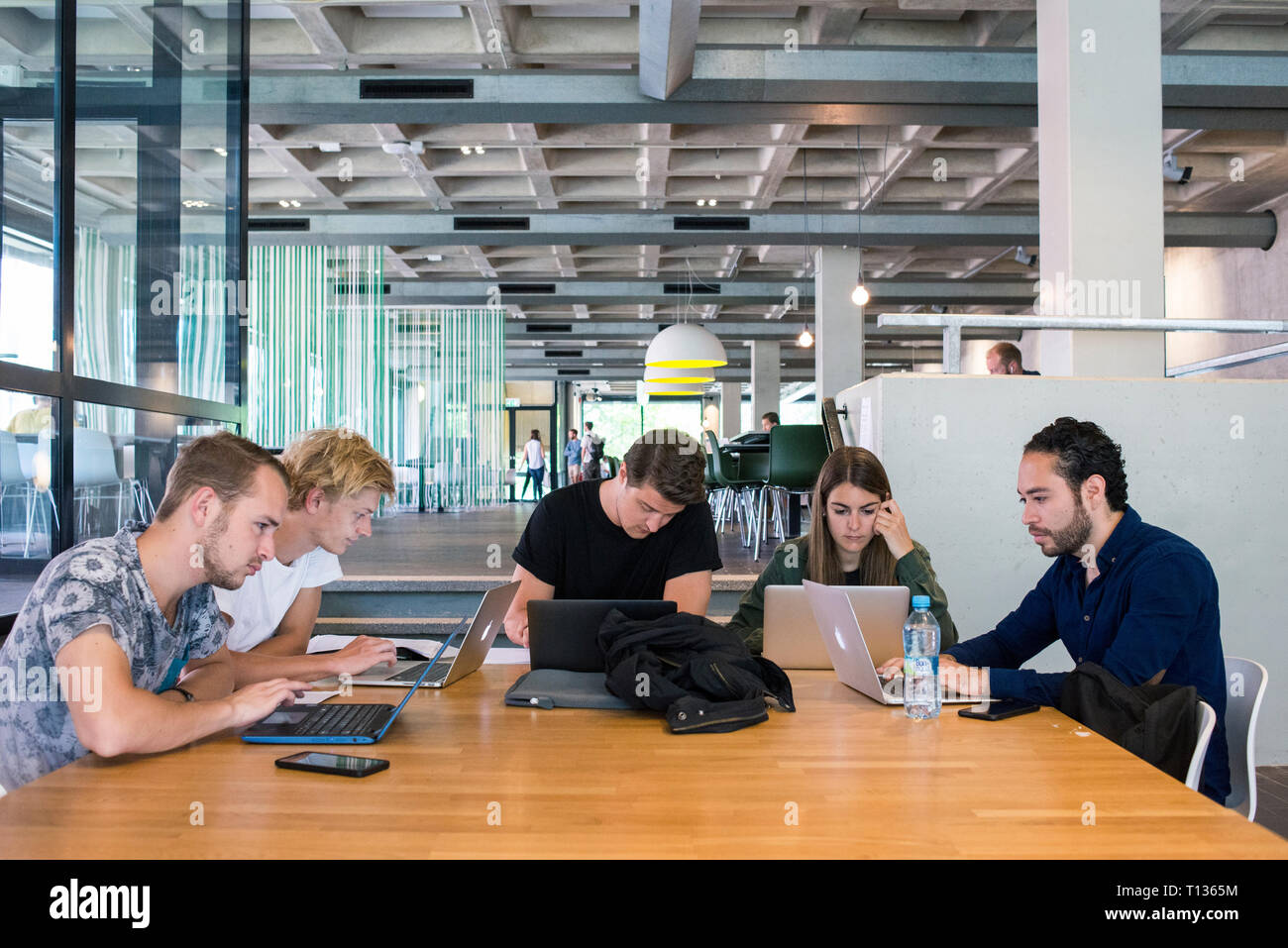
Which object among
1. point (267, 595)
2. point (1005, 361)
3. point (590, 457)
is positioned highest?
point (1005, 361)

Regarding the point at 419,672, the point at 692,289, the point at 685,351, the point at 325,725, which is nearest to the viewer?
the point at 325,725

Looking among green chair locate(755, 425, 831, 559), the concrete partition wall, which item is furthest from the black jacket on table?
green chair locate(755, 425, 831, 559)

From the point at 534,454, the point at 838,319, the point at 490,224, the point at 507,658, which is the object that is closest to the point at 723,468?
the point at 490,224

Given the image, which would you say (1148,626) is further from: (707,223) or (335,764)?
(707,223)

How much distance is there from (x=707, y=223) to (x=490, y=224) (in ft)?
7.26

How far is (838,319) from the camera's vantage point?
11164mm

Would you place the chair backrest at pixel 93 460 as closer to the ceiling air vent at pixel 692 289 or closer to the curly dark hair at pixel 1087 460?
the curly dark hair at pixel 1087 460

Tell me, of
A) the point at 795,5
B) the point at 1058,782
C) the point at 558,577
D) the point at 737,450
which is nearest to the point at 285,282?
the point at 737,450

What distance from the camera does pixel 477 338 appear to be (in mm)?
14688

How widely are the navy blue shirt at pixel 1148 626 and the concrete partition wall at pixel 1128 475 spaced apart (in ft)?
4.21

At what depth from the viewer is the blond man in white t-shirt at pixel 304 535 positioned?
2473mm

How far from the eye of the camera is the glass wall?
9.83 ft

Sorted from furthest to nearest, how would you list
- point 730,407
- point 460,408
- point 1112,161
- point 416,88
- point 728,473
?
1. point 730,407
2. point 460,408
3. point 728,473
4. point 416,88
5. point 1112,161

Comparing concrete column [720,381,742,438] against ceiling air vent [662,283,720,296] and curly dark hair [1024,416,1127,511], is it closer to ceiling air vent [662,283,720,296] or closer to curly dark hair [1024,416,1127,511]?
ceiling air vent [662,283,720,296]
